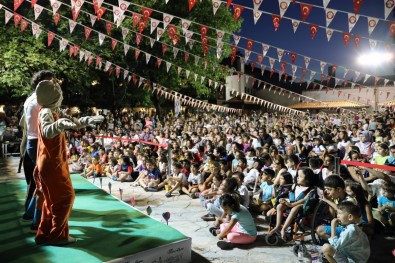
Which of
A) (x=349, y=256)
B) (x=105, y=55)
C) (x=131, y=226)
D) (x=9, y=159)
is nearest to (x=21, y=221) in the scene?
(x=131, y=226)

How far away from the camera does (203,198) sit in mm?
6547

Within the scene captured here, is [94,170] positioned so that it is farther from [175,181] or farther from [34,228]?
[34,228]

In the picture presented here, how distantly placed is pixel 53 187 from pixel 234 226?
259 cm

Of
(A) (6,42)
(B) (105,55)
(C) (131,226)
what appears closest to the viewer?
(C) (131,226)

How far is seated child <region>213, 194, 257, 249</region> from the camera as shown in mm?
4520

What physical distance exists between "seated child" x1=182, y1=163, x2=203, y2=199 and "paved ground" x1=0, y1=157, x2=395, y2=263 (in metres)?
0.16

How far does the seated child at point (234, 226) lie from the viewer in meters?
4.52

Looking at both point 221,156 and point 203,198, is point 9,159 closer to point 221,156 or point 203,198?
point 221,156

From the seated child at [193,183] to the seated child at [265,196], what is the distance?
165cm

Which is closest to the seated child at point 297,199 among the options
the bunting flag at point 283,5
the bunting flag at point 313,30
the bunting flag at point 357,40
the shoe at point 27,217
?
the bunting flag at point 283,5

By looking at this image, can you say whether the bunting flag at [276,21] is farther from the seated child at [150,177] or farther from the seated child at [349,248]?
the seated child at [349,248]

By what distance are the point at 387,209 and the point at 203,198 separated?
3.31 metres

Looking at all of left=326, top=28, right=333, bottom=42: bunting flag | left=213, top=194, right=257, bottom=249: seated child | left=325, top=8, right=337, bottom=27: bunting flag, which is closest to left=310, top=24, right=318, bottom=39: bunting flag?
left=326, top=28, right=333, bottom=42: bunting flag

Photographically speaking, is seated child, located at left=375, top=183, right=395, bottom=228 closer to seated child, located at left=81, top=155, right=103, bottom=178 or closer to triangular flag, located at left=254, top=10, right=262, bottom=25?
triangular flag, located at left=254, top=10, right=262, bottom=25
